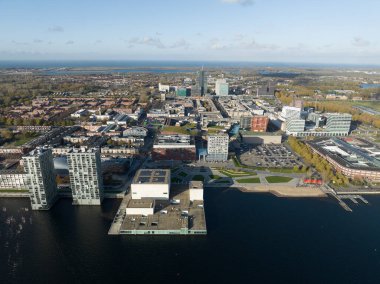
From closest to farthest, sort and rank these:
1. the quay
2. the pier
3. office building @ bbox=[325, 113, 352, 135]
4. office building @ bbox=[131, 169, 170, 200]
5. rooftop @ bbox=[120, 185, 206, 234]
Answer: the quay < rooftop @ bbox=[120, 185, 206, 234] < office building @ bbox=[131, 169, 170, 200] < the pier < office building @ bbox=[325, 113, 352, 135]

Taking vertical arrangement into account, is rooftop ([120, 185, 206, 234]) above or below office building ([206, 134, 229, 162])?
below

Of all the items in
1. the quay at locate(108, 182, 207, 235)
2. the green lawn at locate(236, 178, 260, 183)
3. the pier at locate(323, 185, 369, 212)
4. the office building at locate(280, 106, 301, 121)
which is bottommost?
the pier at locate(323, 185, 369, 212)

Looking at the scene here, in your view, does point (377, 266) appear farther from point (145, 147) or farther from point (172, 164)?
point (145, 147)

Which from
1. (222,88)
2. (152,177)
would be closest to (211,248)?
(152,177)

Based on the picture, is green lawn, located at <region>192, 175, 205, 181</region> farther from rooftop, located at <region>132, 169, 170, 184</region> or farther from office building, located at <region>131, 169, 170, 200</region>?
office building, located at <region>131, 169, 170, 200</region>

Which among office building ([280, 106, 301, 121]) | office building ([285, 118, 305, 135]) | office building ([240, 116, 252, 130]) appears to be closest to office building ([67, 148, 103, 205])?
office building ([240, 116, 252, 130])

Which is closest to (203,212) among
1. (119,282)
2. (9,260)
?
(119,282)
